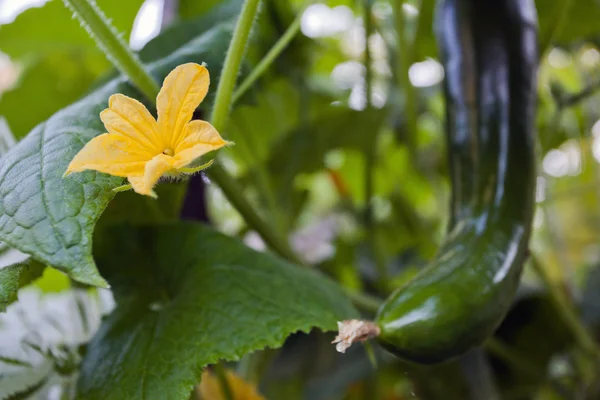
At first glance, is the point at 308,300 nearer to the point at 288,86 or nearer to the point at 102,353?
the point at 102,353

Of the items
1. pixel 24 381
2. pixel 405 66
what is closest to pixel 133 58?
pixel 24 381

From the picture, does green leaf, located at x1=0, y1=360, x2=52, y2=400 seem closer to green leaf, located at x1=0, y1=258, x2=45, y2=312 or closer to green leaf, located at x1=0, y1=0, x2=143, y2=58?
green leaf, located at x1=0, y1=258, x2=45, y2=312

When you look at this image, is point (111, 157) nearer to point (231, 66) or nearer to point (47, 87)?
point (231, 66)

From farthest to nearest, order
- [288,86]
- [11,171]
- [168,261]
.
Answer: [288,86]
[168,261]
[11,171]

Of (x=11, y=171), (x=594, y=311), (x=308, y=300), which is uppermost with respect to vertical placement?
(x=11, y=171)

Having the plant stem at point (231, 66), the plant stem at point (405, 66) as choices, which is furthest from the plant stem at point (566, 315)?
the plant stem at point (231, 66)

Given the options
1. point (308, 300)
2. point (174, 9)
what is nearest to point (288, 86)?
point (174, 9)

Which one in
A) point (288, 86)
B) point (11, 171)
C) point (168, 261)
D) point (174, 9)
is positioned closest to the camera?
point (11, 171)

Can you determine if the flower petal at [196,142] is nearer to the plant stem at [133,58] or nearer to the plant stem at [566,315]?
the plant stem at [133,58]
